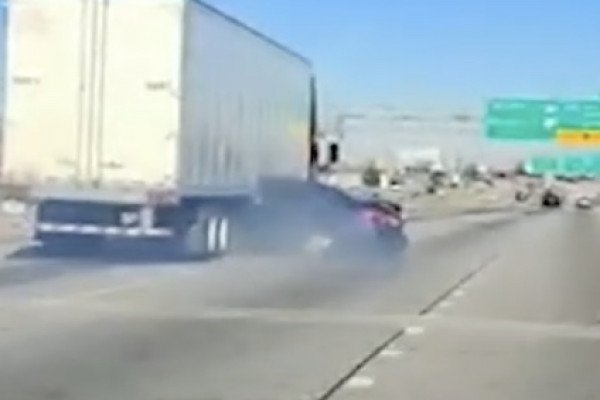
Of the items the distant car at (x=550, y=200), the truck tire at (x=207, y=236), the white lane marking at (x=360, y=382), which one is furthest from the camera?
the distant car at (x=550, y=200)

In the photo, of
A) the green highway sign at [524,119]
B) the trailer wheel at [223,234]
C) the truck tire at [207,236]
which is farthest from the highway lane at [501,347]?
the green highway sign at [524,119]

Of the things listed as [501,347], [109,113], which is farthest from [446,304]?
[109,113]

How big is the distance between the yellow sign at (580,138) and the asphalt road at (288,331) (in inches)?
1913

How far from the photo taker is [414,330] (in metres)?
17.9

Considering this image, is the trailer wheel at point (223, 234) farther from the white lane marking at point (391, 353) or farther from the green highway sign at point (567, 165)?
the green highway sign at point (567, 165)

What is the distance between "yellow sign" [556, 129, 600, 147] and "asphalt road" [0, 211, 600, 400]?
1913 inches

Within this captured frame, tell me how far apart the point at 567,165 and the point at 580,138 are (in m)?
46.6

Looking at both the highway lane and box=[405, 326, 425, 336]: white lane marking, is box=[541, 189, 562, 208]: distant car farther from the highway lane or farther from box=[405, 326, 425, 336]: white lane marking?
box=[405, 326, 425, 336]: white lane marking

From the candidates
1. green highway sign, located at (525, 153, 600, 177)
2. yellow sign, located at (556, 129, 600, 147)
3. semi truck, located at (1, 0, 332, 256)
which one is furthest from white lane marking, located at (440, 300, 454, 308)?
green highway sign, located at (525, 153, 600, 177)

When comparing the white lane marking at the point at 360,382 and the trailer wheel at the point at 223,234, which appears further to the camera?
the trailer wheel at the point at 223,234

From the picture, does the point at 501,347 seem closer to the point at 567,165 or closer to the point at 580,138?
the point at 580,138

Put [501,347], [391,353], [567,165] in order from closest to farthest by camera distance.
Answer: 1. [391,353]
2. [501,347]
3. [567,165]

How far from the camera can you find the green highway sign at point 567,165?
120 metres

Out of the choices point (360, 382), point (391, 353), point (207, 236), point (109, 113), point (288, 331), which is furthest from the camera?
point (207, 236)
